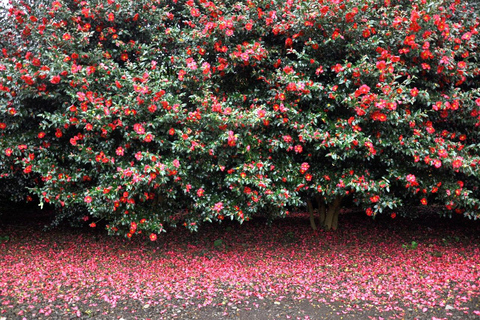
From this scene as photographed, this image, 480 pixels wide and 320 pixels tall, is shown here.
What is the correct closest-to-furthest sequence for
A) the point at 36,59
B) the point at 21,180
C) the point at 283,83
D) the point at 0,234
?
the point at 36,59 → the point at 283,83 → the point at 21,180 → the point at 0,234

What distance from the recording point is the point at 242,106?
5.81 meters

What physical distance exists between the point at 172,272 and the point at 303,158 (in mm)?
2652

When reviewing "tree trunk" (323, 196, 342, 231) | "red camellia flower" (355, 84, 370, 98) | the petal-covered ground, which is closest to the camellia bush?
"red camellia flower" (355, 84, 370, 98)

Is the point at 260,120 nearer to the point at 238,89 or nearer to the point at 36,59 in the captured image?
the point at 238,89

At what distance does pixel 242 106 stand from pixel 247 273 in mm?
2496

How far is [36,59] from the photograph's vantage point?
4.87 metres

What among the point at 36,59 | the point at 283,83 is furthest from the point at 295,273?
the point at 36,59

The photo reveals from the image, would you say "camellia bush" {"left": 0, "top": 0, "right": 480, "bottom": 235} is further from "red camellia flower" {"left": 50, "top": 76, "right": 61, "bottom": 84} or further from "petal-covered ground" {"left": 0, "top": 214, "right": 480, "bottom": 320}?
"petal-covered ground" {"left": 0, "top": 214, "right": 480, "bottom": 320}

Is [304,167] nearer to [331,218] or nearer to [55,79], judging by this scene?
[331,218]

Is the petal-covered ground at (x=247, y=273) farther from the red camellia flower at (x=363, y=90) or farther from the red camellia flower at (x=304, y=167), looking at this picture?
the red camellia flower at (x=363, y=90)

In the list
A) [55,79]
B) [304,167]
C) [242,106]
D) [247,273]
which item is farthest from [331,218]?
[55,79]

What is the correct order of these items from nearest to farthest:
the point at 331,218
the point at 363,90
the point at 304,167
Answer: the point at 363,90 → the point at 304,167 → the point at 331,218

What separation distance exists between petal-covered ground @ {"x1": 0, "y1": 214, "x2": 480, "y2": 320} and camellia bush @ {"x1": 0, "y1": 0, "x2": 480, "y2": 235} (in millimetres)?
823

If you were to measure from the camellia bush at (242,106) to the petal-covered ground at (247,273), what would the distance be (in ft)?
2.70
